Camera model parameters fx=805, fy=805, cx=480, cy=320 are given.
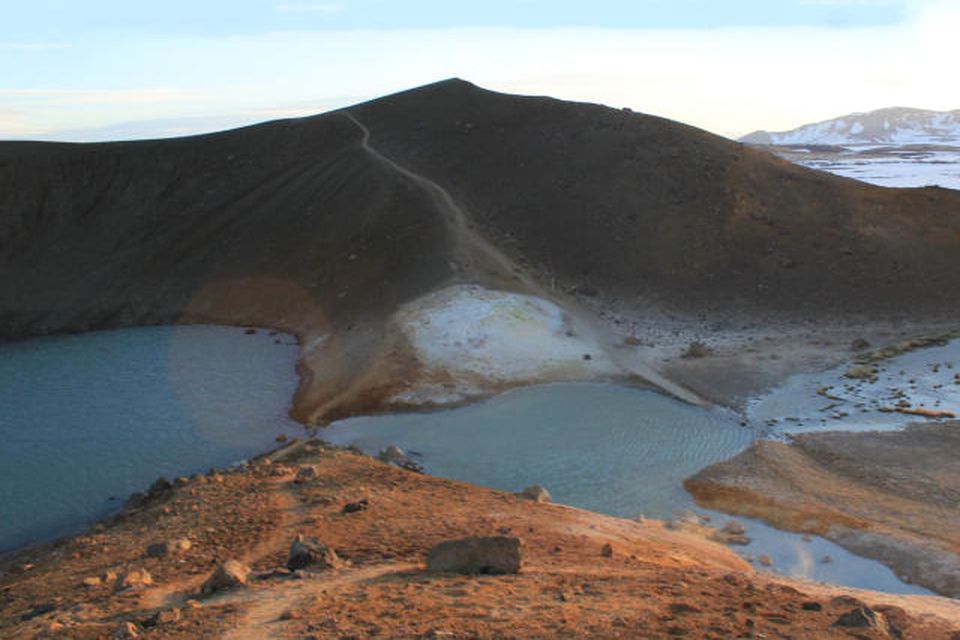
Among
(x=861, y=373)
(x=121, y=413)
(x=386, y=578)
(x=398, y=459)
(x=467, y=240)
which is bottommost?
(x=121, y=413)

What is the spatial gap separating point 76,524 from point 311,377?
1250cm

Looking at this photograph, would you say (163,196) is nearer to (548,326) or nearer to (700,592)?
(548,326)

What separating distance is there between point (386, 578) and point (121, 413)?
67.1 ft

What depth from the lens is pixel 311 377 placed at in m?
32.2

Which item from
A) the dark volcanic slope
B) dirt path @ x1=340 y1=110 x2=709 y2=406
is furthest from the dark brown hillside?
dirt path @ x1=340 y1=110 x2=709 y2=406

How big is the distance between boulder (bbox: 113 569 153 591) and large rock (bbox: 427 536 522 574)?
475cm

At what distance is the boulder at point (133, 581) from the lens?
1317 centimetres

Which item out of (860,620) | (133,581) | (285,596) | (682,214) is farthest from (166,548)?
(682,214)

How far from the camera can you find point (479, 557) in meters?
12.9

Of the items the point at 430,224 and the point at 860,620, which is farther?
the point at 430,224

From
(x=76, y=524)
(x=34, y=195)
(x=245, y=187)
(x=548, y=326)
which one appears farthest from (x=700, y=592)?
(x=34, y=195)

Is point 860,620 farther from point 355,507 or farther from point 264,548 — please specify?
point 264,548

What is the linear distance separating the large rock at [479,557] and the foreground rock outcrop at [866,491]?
914 cm

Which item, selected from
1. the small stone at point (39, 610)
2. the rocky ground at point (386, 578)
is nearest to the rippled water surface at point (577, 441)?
the rocky ground at point (386, 578)
